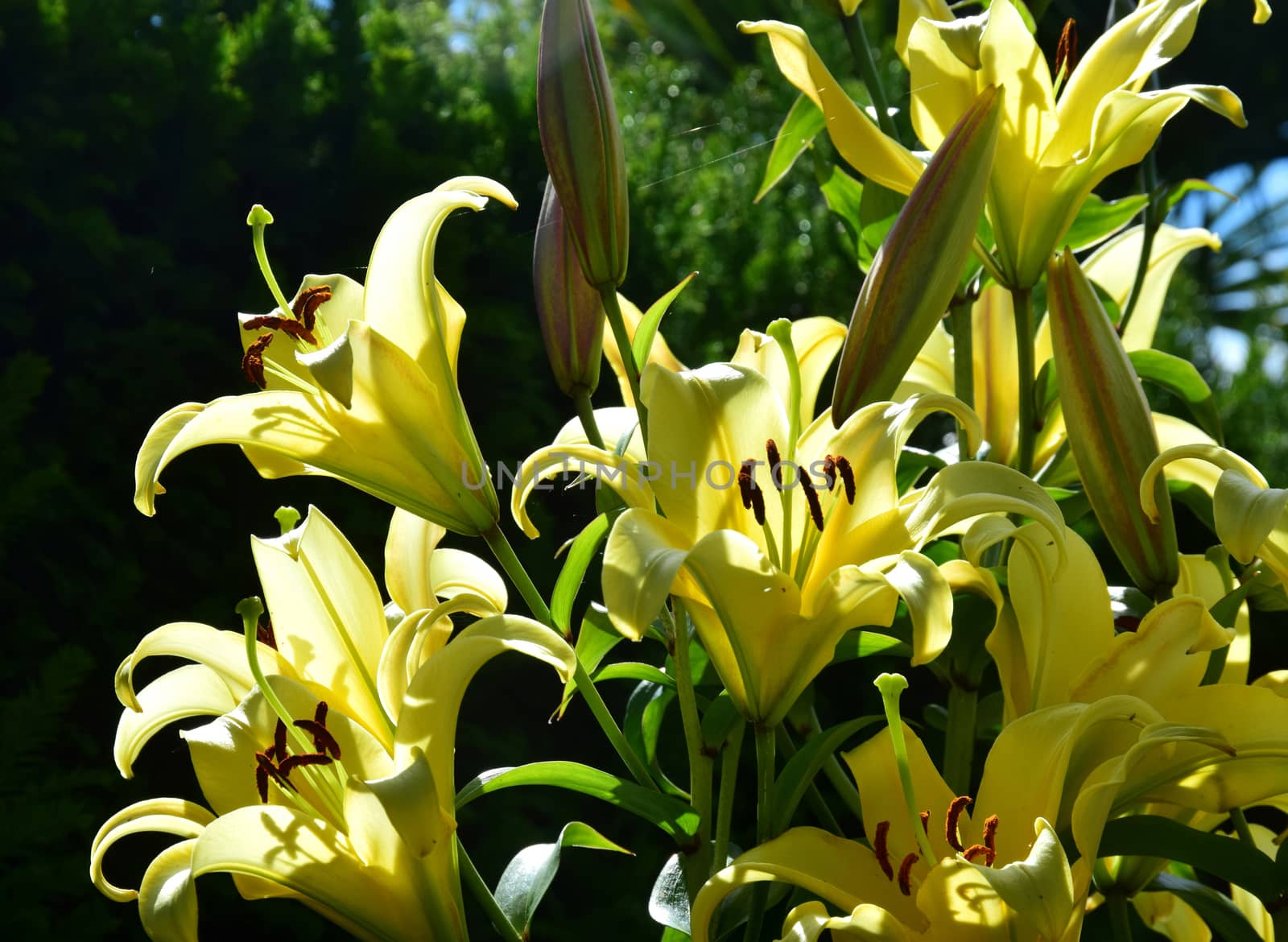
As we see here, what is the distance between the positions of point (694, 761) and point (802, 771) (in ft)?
0.16

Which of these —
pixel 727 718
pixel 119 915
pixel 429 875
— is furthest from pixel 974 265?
pixel 119 915

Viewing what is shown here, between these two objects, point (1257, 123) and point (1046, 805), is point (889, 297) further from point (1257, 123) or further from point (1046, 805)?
point (1257, 123)

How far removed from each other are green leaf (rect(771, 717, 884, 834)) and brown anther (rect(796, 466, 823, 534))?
77mm

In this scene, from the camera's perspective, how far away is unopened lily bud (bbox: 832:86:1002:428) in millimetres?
464

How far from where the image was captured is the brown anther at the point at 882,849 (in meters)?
0.43

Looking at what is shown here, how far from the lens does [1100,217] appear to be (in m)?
0.63

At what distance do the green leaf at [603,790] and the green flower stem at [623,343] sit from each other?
0.13 metres

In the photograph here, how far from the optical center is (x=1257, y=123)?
11.6ft

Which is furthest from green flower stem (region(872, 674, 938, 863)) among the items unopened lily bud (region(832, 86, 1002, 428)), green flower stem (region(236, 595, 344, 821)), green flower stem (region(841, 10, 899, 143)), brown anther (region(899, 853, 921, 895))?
green flower stem (region(841, 10, 899, 143))

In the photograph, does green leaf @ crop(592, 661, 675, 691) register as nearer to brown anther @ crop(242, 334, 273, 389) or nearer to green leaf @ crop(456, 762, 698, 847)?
green leaf @ crop(456, 762, 698, 847)

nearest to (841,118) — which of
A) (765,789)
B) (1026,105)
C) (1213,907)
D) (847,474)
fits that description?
(1026,105)

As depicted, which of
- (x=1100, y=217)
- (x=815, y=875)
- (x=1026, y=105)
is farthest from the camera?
(x=1100, y=217)

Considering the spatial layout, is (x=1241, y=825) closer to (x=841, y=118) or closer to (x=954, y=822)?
(x=954, y=822)

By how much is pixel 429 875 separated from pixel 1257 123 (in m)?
3.84
